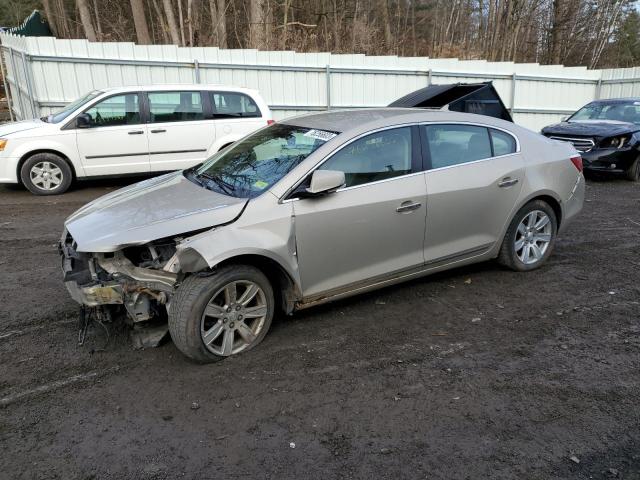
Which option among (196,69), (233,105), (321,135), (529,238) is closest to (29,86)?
(196,69)

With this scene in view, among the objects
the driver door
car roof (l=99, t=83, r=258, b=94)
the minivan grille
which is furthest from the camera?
the minivan grille

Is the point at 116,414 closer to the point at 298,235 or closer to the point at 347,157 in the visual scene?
the point at 298,235

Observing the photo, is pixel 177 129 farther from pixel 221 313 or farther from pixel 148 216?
pixel 221 313

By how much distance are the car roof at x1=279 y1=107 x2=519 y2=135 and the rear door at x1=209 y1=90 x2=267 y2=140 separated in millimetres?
4954

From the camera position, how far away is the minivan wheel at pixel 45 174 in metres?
8.66

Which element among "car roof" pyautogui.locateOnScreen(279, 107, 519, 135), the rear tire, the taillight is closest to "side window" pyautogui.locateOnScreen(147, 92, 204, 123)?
"car roof" pyautogui.locateOnScreen(279, 107, 519, 135)

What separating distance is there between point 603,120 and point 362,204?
975 centimetres

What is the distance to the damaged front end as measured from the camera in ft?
11.6

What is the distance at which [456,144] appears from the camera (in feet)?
15.5

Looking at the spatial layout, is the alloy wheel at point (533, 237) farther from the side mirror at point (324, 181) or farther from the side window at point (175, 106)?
the side window at point (175, 106)

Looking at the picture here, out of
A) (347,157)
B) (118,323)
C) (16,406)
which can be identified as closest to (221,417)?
(16,406)

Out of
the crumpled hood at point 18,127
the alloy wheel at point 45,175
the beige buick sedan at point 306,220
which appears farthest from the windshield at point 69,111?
the beige buick sedan at point 306,220

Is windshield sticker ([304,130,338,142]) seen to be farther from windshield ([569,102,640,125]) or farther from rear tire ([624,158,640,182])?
windshield ([569,102,640,125])

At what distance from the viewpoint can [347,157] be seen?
13.5 ft
